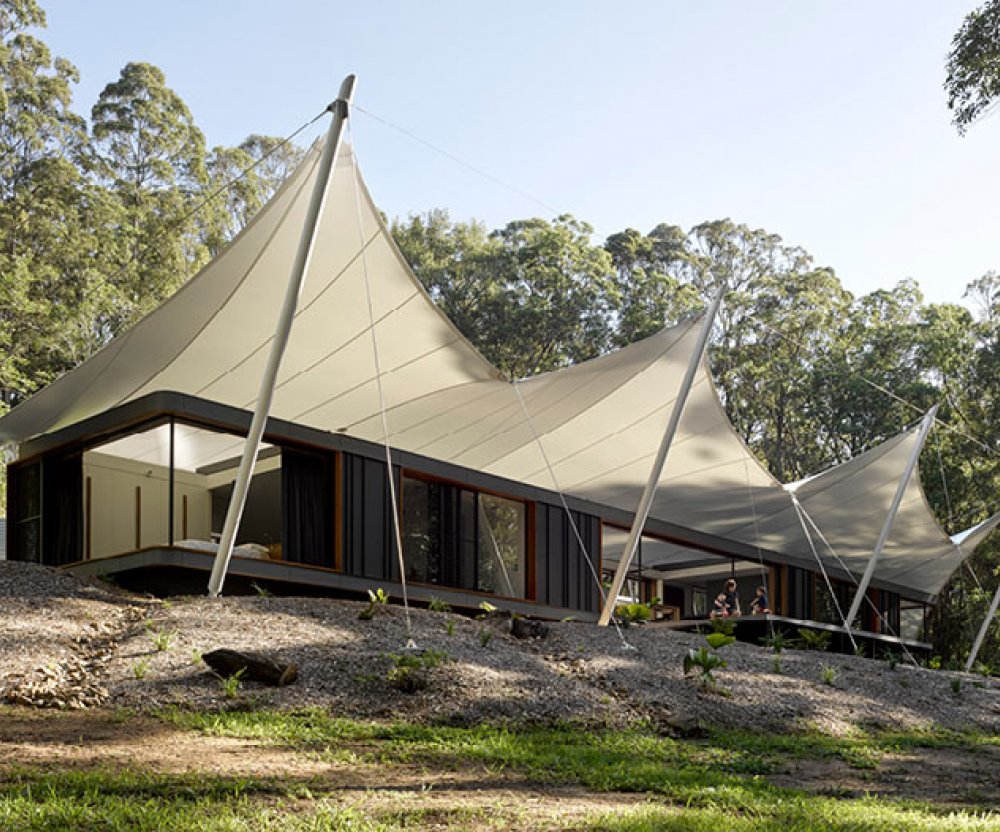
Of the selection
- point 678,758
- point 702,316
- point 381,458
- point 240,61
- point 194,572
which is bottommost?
point 678,758

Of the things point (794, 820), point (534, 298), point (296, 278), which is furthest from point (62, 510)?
point (534, 298)

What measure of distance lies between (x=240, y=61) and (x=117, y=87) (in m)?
13.8

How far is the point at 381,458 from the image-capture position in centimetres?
1298

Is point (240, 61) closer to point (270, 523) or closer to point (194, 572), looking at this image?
point (270, 523)

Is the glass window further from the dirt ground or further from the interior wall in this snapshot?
the dirt ground

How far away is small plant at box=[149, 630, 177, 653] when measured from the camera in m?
7.57

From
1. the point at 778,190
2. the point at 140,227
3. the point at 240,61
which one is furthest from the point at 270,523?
the point at 140,227

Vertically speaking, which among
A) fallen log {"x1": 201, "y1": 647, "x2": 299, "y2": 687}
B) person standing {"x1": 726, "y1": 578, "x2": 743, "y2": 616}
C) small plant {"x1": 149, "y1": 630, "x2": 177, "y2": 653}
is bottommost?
person standing {"x1": 726, "y1": 578, "x2": 743, "y2": 616}

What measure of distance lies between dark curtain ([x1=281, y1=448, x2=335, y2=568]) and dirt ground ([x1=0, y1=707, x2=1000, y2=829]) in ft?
18.9

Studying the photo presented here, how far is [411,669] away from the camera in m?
7.61

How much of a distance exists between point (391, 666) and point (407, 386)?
190 inches

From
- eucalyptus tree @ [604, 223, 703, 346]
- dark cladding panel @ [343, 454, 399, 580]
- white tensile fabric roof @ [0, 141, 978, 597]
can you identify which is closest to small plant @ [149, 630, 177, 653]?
white tensile fabric roof @ [0, 141, 978, 597]

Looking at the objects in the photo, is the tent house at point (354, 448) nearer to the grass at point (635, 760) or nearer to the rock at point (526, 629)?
the rock at point (526, 629)

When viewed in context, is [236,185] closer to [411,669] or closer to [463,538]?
[463,538]
